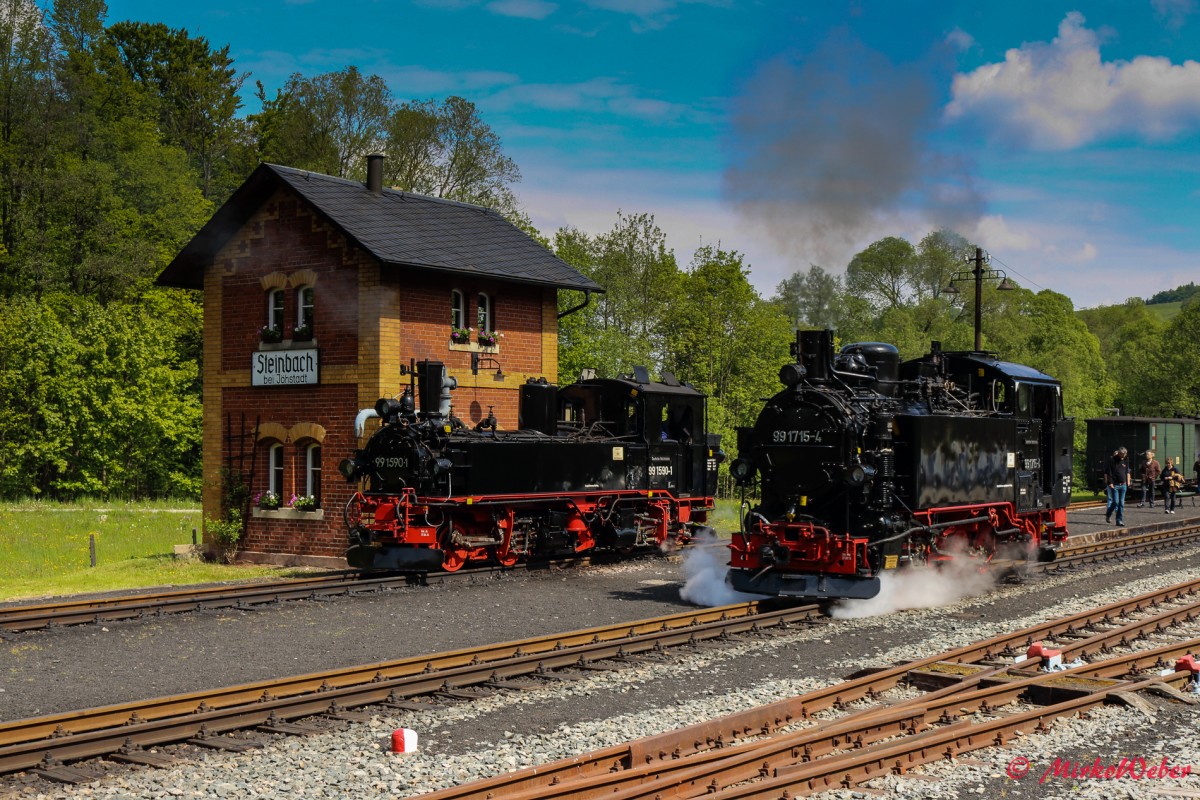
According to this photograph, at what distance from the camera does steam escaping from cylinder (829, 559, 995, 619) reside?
1275cm

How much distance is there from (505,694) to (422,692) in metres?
0.64

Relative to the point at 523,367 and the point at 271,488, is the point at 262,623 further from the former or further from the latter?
the point at 523,367

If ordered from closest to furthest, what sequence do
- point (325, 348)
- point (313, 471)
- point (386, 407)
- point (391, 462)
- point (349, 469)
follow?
point (391, 462)
point (386, 407)
point (349, 469)
point (325, 348)
point (313, 471)

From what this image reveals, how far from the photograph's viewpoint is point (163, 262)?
40.9 m

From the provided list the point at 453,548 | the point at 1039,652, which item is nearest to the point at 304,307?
the point at 453,548

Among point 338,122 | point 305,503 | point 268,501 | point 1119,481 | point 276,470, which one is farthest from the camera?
point 338,122

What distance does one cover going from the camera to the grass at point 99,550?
17147 millimetres

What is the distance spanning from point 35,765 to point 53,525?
25.2m

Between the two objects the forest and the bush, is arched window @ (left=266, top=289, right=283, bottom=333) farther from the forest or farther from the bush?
the forest

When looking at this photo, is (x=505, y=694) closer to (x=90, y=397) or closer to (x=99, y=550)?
(x=99, y=550)

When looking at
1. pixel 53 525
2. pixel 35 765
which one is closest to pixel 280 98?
pixel 53 525

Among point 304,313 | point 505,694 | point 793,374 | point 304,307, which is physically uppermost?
point 304,307

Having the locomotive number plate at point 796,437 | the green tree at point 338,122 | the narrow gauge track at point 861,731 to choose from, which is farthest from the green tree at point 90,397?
the narrow gauge track at point 861,731

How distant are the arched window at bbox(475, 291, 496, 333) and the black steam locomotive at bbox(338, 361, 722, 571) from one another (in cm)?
222
